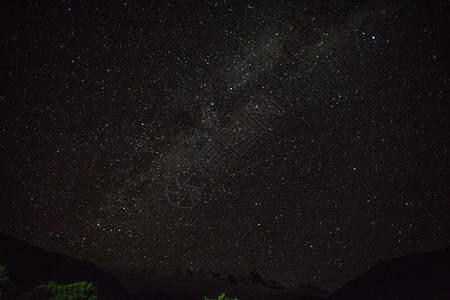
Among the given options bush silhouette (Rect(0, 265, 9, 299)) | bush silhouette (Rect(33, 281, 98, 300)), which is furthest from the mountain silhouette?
bush silhouette (Rect(0, 265, 9, 299))

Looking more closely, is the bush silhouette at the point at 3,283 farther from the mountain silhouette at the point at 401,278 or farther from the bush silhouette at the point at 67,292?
the mountain silhouette at the point at 401,278

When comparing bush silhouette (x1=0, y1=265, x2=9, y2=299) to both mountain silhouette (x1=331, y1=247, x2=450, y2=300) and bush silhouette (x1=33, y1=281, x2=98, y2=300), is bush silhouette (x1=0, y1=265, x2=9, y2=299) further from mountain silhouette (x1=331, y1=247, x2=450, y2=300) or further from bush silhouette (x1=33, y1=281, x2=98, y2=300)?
mountain silhouette (x1=331, y1=247, x2=450, y2=300)

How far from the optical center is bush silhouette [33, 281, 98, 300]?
5503 millimetres

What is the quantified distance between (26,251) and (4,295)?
46.0 ft

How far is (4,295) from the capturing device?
18.6 ft

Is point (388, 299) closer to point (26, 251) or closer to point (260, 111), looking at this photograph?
point (260, 111)

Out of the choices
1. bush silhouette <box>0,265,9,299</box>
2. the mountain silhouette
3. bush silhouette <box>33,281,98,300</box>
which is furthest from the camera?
the mountain silhouette

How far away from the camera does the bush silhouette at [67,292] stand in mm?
5503

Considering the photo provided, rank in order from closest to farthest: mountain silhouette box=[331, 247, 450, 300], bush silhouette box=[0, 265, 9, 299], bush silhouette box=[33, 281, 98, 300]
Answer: bush silhouette box=[33, 281, 98, 300]
bush silhouette box=[0, 265, 9, 299]
mountain silhouette box=[331, 247, 450, 300]

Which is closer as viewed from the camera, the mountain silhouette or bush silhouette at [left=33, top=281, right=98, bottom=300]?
bush silhouette at [left=33, top=281, right=98, bottom=300]

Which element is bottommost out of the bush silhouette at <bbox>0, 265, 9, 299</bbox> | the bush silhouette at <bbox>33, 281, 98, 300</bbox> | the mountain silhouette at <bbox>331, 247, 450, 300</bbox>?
the mountain silhouette at <bbox>331, 247, 450, 300</bbox>

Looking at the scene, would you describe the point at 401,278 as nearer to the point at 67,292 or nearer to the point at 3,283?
the point at 67,292

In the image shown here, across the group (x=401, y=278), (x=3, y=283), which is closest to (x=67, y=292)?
(x=3, y=283)

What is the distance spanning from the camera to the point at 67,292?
5.59m
